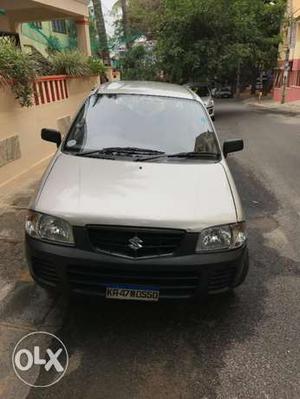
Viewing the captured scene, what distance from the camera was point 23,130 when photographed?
7.94 meters

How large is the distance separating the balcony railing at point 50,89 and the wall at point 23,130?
12 cm

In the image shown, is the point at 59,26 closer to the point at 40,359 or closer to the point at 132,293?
the point at 132,293

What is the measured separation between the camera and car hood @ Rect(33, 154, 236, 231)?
3.11m

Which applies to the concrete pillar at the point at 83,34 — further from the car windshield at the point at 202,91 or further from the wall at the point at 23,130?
the car windshield at the point at 202,91

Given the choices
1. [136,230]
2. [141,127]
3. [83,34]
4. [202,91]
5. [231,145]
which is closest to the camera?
[136,230]

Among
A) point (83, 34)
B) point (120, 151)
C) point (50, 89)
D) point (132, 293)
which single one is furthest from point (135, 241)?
point (83, 34)

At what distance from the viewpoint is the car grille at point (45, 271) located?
320 centimetres

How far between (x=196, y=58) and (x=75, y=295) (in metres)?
20.4

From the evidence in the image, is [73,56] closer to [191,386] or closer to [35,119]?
[35,119]

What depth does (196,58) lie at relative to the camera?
71.7 feet

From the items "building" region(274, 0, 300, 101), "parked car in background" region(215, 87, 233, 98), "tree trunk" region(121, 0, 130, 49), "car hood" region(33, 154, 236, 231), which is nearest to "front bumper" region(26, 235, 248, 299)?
"car hood" region(33, 154, 236, 231)

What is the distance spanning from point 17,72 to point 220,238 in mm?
5337

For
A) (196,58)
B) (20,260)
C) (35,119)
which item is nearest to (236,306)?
(20,260)

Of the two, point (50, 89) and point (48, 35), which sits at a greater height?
point (48, 35)
